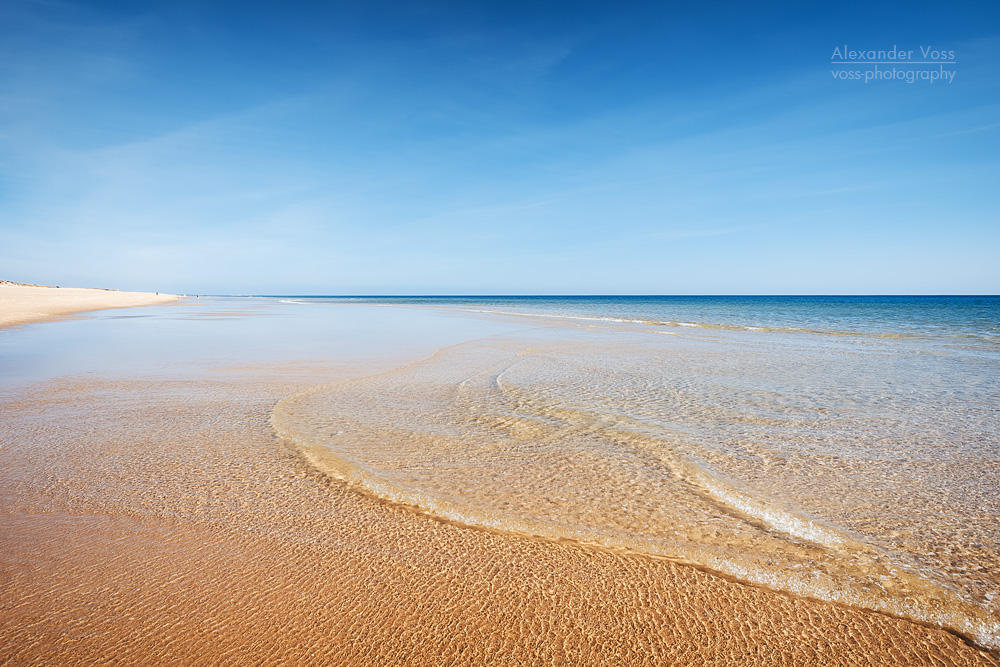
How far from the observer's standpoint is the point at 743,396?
8.56 meters

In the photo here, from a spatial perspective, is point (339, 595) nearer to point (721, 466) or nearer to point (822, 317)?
point (721, 466)

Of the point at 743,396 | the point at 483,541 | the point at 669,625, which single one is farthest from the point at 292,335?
the point at 669,625

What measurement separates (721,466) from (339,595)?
3.94 meters

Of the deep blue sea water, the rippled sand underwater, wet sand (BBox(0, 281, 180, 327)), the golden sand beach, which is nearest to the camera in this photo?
the golden sand beach

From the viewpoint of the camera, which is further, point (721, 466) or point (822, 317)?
point (822, 317)

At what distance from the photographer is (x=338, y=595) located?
289 centimetres

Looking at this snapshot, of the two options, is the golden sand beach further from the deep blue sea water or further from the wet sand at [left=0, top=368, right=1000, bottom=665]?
the deep blue sea water

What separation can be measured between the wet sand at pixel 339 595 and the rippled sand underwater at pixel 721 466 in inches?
11.3

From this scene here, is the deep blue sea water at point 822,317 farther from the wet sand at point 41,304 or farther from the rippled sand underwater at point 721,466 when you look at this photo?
the wet sand at point 41,304

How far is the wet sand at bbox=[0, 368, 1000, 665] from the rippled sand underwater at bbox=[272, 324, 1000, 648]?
288mm

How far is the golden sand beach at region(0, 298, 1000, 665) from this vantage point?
2.49m

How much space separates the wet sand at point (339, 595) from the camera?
8.18ft

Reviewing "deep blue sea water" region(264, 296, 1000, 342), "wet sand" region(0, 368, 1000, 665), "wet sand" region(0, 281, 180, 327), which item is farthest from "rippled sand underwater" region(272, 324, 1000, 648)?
"wet sand" region(0, 281, 180, 327)

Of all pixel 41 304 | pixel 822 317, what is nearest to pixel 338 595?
pixel 41 304
